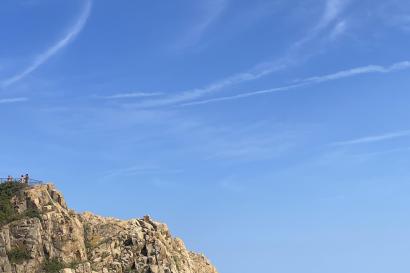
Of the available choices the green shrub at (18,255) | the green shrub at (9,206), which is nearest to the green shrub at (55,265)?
the green shrub at (18,255)

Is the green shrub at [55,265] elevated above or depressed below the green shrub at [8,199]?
below

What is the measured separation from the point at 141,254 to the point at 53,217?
13.1 metres

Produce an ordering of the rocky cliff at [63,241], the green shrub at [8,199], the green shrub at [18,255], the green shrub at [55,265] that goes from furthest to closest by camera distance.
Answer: the green shrub at [8,199] < the rocky cliff at [63,241] < the green shrub at [55,265] < the green shrub at [18,255]

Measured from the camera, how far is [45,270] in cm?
8162

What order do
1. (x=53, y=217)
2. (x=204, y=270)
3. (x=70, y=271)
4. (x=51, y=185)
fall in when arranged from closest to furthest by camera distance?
(x=70, y=271), (x=53, y=217), (x=51, y=185), (x=204, y=270)

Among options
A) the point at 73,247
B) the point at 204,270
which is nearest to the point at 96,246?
the point at 73,247

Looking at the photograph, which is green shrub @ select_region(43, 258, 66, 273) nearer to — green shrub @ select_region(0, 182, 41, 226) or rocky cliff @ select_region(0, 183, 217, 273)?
rocky cliff @ select_region(0, 183, 217, 273)

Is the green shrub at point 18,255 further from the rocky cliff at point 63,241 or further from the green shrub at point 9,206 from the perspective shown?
the green shrub at point 9,206

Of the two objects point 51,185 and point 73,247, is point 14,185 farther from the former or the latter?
point 73,247

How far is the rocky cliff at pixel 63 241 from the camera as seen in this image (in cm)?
8244

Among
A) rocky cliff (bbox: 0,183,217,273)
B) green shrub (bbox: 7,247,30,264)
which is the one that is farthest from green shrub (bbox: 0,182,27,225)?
green shrub (bbox: 7,247,30,264)

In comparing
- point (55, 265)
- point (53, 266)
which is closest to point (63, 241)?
Result: point (55, 265)

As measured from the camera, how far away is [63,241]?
8600 centimetres

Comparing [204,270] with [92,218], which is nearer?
[92,218]
